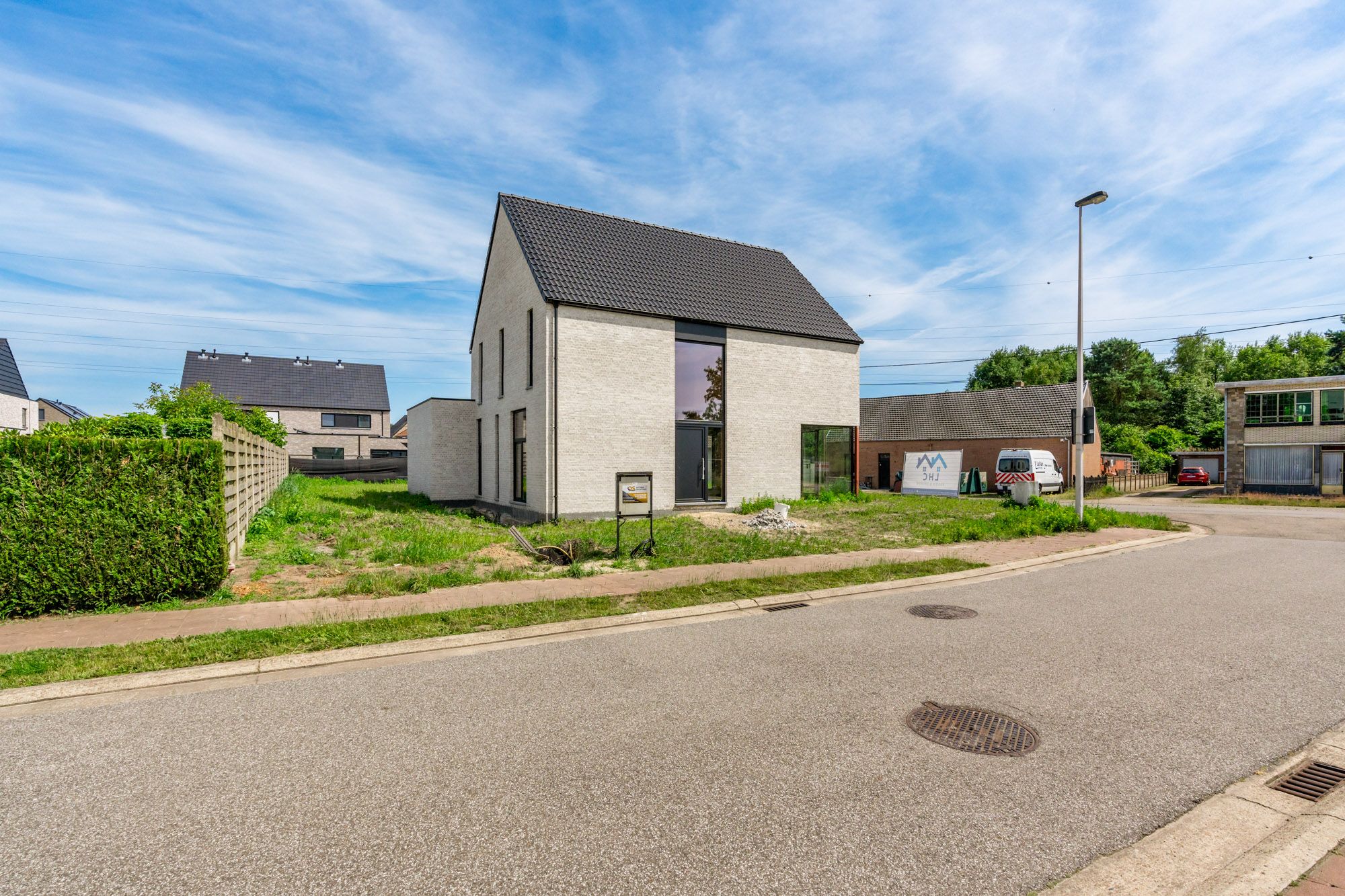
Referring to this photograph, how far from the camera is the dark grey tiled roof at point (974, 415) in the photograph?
124 feet

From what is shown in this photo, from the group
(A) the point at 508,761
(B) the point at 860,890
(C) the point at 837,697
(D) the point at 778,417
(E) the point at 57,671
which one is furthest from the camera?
(D) the point at 778,417

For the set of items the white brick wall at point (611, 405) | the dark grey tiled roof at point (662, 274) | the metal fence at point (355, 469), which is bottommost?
the metal fence at point (355, 469)

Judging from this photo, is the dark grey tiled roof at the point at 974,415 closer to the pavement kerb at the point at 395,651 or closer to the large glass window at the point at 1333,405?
the large glass window at the point at 1333,405

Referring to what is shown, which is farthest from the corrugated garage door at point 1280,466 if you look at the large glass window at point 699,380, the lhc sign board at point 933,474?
the large glass window at point 699,380

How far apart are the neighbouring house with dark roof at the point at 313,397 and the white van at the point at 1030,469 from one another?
138ft

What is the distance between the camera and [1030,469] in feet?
105

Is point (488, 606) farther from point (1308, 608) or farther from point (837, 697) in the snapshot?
point (1308, 608)

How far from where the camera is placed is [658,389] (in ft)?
61.4

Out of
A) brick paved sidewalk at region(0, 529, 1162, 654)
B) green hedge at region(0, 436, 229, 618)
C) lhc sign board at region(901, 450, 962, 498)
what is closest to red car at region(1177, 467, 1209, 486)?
lhc sign board at region(901, 450, 962, 498)

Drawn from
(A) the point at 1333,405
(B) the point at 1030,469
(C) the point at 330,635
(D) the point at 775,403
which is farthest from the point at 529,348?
(A) the point at 1333,405

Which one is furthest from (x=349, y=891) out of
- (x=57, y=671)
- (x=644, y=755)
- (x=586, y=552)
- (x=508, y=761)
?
(x=586, y=552)

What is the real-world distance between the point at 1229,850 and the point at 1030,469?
3239cm

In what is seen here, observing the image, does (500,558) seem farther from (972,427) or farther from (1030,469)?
(972,427)

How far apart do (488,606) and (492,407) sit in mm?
14944
